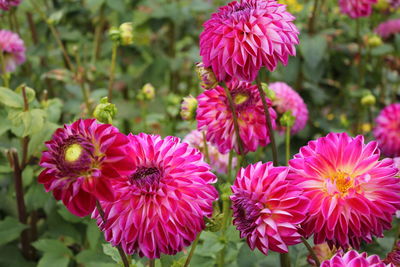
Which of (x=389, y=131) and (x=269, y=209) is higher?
(x=269, y=209)

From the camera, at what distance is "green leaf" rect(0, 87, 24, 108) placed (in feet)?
3.22

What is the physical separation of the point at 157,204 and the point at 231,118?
262 mm

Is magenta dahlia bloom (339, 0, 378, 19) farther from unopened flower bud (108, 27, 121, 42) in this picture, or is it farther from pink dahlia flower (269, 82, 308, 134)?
unopened flower bud (108, 27, 121, 42)

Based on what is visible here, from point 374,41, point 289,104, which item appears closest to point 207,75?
point 289,104

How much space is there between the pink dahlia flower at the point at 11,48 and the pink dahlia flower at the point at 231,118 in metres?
0.80

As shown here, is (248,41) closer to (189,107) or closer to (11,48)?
(189,107)

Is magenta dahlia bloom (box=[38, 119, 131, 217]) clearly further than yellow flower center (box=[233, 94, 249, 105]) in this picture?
No

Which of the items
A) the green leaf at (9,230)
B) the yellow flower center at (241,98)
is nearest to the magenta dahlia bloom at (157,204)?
the yellow flower center at (241,98)

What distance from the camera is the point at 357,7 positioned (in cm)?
154

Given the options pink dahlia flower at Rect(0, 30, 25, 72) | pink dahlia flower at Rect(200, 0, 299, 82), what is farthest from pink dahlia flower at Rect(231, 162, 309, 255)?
pink dahlia flower at Rect(0, 30, 25, 72)

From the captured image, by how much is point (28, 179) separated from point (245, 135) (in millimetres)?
560

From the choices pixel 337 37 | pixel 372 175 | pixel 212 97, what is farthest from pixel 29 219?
pixel 337 37

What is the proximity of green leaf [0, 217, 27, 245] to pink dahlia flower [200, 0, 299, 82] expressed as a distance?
65cm

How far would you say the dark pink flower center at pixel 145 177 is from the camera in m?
0.59
